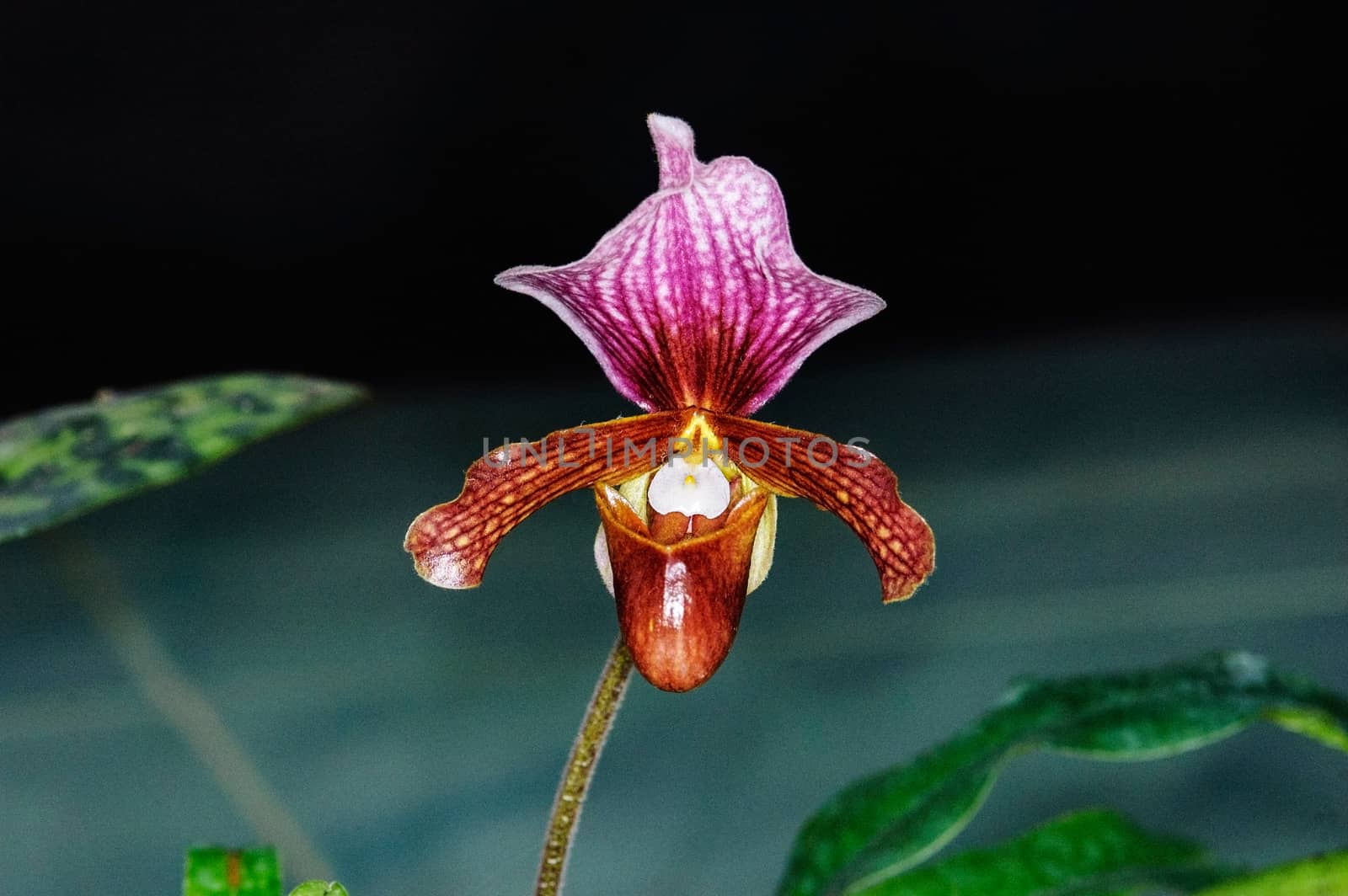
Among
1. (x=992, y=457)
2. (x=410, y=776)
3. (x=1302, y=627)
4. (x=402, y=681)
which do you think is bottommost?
(x=1302, y=627)

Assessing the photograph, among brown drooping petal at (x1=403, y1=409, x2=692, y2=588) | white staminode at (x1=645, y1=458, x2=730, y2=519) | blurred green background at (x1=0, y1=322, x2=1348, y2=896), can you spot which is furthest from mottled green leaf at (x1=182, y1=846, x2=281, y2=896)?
blurred green background at (x1=0, y1=322, x2=1348, y2=896)

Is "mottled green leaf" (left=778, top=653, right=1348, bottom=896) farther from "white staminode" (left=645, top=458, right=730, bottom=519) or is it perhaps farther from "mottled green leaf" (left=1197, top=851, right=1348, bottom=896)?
"white staminode" (left=645, top=458, right=730, bottom=519)

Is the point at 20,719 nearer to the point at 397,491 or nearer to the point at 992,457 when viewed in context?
the point at 397,491

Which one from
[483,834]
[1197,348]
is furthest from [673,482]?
[1197,348]

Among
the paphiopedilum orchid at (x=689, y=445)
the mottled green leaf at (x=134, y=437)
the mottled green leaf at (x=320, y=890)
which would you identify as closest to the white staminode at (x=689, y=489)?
the paphiopedilum orchid at (x=689, y=445)

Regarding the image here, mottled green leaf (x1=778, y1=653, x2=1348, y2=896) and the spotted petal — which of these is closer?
the spotted petal

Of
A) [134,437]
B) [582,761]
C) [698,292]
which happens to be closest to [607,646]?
[134,437]

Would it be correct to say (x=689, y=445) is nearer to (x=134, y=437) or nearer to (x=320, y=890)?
(x=320, y=890)
